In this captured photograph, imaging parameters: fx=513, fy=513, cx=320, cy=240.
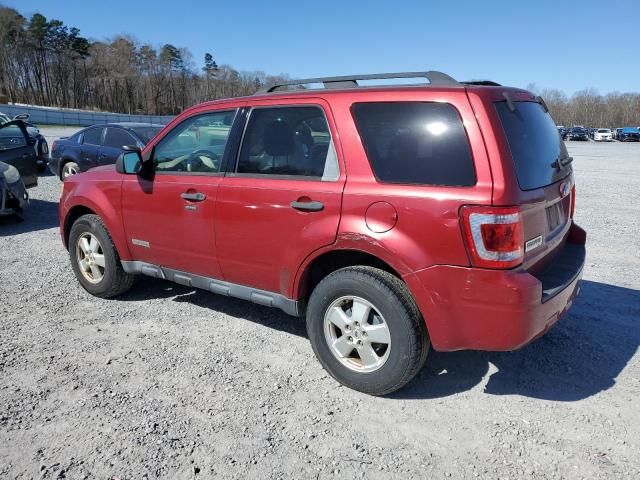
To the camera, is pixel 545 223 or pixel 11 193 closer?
pixel 545 223

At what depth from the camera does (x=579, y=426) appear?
296 centimetres

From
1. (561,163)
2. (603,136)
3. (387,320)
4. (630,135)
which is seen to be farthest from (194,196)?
(630,135)

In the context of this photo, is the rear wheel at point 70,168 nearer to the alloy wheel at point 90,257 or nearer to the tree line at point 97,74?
the alloy wheel at point 90,257

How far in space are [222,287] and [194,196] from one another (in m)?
0.74

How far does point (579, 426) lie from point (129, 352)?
10.2 ft

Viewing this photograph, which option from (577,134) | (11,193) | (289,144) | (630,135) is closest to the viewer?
(289,144)

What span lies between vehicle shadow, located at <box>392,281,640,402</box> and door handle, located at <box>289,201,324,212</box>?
1303 mm

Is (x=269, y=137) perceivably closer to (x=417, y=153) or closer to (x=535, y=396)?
(x=417, y=153)

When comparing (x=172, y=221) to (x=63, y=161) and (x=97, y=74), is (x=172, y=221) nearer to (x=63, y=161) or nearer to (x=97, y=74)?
(x=63, y=161)

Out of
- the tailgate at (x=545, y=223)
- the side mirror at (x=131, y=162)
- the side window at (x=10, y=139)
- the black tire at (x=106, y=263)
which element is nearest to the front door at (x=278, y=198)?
the side mirror at (x=131, y=162)

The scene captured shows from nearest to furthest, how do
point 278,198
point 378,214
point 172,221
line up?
point 378,214 < point 278,198 < point 172,221

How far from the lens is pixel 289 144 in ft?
11.9

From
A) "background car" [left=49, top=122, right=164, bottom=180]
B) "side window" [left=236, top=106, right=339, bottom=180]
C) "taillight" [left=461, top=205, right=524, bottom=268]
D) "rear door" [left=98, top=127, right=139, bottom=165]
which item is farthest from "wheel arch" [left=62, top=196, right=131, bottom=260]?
"rear door" [left=98, top=127, right=139, bottom=165]

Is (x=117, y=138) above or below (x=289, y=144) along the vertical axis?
above
